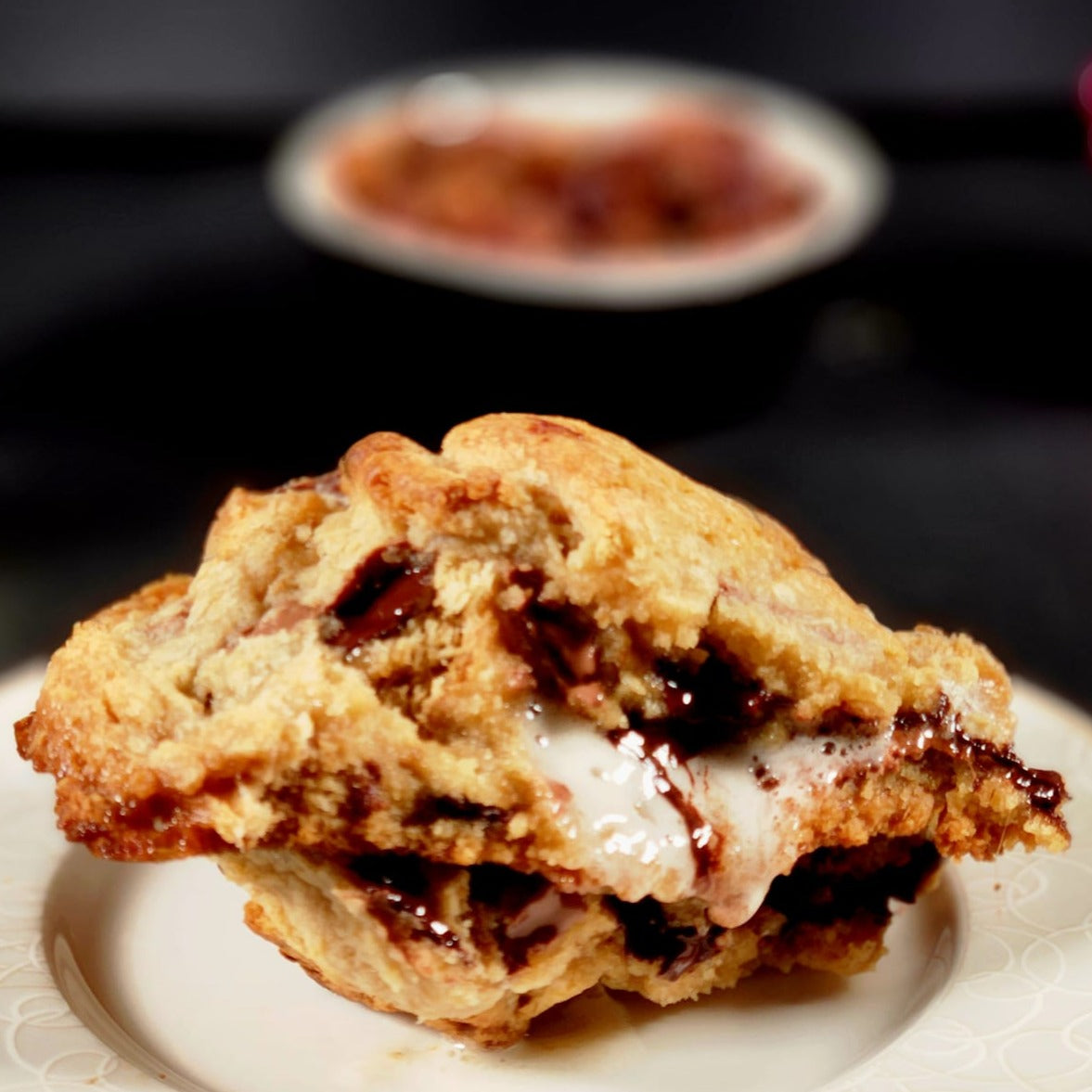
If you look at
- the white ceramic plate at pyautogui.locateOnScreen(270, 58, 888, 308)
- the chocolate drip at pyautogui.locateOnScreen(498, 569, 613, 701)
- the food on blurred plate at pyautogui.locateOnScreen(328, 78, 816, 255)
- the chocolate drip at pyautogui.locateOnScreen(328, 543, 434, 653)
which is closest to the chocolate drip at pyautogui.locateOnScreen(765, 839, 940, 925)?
the chocolate drip at pyautogui.locateOnScreen(498, 569, 613, 701)

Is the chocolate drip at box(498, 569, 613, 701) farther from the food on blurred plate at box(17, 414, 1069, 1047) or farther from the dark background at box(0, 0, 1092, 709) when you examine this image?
the dark background at box(0, 0, 1092, 709)

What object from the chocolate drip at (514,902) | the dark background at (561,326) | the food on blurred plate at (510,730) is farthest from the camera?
the dark background at (561,326)

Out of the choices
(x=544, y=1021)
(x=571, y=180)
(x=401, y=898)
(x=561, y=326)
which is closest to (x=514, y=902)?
(x=401, y=898)

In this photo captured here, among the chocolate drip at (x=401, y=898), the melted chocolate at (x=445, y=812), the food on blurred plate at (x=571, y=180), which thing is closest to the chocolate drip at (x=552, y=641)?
the melted chocolate at (x=445, y=812)

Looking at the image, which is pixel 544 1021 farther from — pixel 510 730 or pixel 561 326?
pixel 561 326

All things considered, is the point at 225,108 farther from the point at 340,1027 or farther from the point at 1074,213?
the point at 340,1027

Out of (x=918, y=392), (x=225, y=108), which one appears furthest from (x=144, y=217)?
(x=918, y=392)

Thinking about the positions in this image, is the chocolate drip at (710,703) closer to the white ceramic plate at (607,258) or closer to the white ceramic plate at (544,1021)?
the white ceramic plate at (544,1021)
